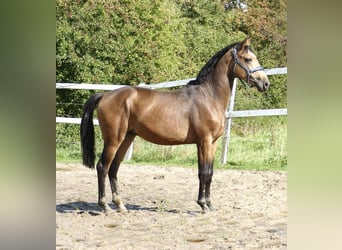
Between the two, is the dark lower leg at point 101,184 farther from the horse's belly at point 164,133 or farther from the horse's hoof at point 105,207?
the horse's belly at point 164,133

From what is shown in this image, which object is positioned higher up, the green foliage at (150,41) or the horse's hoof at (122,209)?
the green foliage at (150,41)

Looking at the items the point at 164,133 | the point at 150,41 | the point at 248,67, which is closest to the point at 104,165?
the point at 164,133

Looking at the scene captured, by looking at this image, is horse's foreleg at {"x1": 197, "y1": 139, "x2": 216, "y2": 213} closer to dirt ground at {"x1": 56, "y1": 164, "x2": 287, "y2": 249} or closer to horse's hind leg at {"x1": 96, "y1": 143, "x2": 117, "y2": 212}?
dirt ground at {"x1": 56, "y1": 164, "x2": 287, "y2": 249}

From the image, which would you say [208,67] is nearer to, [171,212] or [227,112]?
[227,112]

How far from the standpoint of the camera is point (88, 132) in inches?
79.5

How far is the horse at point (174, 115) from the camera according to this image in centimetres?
204

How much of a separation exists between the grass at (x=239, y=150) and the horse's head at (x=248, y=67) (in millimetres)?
169

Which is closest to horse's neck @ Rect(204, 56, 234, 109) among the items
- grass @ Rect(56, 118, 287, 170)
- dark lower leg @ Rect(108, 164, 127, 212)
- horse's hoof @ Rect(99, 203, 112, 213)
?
grass @ Rect(56, 118, 287, 170)

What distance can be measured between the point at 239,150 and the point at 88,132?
71 cm

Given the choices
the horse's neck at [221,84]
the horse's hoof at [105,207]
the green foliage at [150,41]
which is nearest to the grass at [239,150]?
the green foliage at [150,41]

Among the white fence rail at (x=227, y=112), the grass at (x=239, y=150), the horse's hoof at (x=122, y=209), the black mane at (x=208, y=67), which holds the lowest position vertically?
the horse's hoof at (x=122, y=209)

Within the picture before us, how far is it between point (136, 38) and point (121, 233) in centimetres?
92
